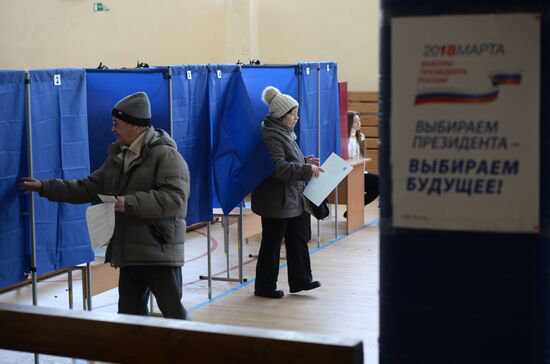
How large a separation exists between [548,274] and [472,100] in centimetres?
39

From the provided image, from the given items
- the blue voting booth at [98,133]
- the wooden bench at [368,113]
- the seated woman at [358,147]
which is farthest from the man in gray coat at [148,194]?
the wooden bench at [368,113]

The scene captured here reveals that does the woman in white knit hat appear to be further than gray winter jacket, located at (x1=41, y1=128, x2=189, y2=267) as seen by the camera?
Yes

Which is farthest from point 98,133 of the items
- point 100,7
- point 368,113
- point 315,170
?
point 368,113

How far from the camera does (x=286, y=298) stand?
6602 mm

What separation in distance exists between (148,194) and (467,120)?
106 inches

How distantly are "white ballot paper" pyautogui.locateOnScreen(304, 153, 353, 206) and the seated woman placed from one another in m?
2.53

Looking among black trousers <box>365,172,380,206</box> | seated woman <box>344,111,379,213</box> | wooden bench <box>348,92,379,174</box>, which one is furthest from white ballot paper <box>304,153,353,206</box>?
wooden bench <box>348,92,379,174</box>

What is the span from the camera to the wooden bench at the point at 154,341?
1.98 metres

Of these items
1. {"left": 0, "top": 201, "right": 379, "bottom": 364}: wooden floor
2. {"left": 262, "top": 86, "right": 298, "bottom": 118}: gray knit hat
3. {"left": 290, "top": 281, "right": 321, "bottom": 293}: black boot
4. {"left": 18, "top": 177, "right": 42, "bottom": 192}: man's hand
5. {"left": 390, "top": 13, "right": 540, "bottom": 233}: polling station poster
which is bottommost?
{"left": 0, "top": 201, "right": 379, "bottom": 364}: wooden floor

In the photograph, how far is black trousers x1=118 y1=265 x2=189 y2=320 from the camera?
4.43 m

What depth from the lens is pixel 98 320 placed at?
2.22 meters

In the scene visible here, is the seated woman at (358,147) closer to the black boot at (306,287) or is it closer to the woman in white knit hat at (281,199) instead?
the black boot at (306,287)

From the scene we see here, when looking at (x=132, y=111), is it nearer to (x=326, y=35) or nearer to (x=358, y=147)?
(x=358, y=147)

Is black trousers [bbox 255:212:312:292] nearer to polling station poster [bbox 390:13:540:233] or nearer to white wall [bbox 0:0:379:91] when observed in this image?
white wall [bbox 0:0:379:91]
